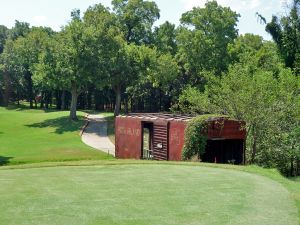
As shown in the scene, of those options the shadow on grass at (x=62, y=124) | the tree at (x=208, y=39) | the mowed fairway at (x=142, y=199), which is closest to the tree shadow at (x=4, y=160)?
the mowed fairway at (x=142, y=199)

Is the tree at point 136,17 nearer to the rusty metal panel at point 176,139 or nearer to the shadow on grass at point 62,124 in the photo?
the shadow on grass at point 62,124

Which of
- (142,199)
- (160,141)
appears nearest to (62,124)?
(160,141)

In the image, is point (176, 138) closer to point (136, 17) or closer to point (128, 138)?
point (128, 138)

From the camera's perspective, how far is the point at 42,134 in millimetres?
48031

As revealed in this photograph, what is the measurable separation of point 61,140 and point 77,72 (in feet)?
34.5

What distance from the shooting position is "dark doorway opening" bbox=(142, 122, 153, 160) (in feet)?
90.7

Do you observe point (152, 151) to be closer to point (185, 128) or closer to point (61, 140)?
point (185, 128)

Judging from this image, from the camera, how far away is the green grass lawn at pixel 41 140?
108 feet

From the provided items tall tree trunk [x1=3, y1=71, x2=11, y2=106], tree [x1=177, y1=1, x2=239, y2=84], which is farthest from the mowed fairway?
tall tree trunk [x1=3, y1=71, x2=11, y2=106]

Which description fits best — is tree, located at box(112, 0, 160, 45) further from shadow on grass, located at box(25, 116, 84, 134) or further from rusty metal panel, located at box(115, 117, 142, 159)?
rusty metal panel, located at box(115, 117, 142, 159)

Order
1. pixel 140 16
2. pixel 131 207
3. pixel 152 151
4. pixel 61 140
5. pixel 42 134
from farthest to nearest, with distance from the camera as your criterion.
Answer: pixel 140 16
pixel 42 134
pixel 61 140
pixel 152 151
pixel 131 207

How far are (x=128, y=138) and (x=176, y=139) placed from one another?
5.93 m

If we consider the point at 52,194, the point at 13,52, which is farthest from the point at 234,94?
the point at 13,52

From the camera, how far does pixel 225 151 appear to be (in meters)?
25.3
